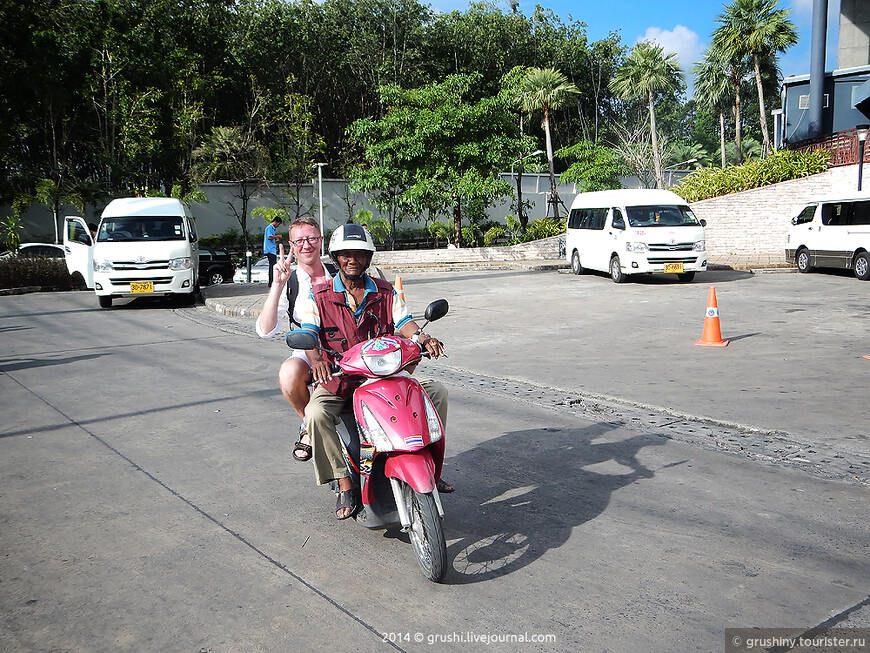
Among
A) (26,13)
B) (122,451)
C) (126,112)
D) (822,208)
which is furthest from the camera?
(126,112)

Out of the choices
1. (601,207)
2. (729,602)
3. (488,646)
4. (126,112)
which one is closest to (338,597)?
(488,646)

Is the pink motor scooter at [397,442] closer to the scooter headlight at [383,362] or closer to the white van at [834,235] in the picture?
the scooter headlight at [383,362]

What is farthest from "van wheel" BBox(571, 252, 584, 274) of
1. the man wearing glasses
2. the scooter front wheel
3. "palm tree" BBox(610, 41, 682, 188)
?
"palm tree" BBox(610, 41, 682, 188)

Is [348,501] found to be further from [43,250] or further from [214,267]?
[43,250]

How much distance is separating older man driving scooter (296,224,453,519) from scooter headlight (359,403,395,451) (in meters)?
0.37

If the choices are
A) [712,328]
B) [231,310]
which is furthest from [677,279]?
[231,310]

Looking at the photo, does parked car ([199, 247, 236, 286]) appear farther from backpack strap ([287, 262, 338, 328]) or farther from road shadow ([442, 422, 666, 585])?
backpack strap ([287, 262, 338, 328])

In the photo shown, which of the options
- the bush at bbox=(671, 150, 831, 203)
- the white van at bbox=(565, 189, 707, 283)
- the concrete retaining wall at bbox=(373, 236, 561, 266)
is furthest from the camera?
the concrete retaining wall at bbox=(373, 236, 561, 266)

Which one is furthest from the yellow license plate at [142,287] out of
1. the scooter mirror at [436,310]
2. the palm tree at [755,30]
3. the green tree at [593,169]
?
the palm tree at [755,30]

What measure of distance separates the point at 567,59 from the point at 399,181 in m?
32.9

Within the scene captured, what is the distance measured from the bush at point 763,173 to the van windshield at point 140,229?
20604mm

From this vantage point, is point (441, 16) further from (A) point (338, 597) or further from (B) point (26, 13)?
(A) point (338, 597)

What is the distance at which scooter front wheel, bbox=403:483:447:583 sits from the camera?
12.0 feet

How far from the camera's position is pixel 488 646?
3.19 m
